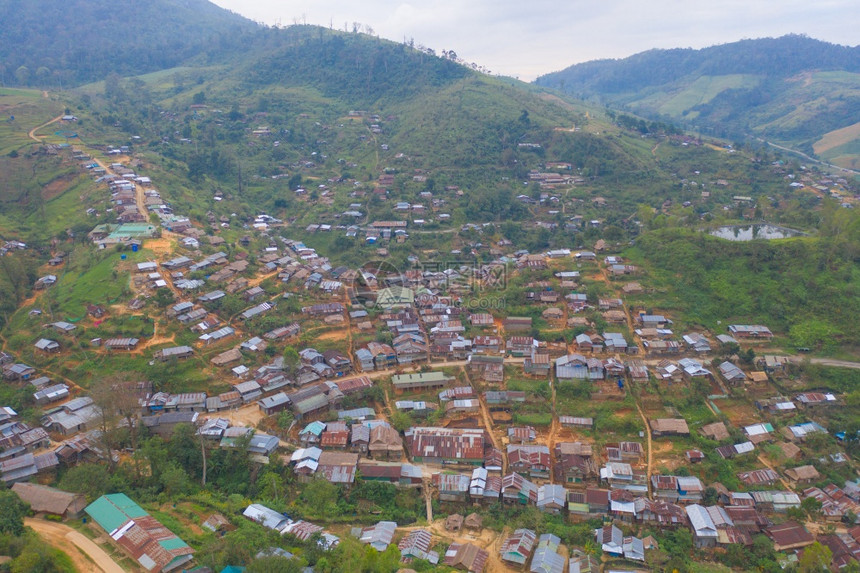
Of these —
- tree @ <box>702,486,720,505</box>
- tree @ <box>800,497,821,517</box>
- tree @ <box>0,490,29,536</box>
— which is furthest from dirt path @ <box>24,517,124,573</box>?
tree @ <box>800,497,821,517</box>

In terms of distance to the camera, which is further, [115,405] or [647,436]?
[647,436]

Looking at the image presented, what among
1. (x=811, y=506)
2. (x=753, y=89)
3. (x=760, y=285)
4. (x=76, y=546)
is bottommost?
(x=811, y=506)

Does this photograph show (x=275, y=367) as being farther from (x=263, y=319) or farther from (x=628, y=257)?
(x=628, y=257)

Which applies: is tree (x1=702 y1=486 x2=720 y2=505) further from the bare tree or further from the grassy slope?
the bare tree

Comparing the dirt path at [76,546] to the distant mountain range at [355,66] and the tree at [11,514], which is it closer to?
the tree at [11,514]

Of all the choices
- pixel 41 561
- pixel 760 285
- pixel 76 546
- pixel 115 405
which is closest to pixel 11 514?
pixel 76 546

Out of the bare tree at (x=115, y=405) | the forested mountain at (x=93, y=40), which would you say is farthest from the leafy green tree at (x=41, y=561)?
the forested mountain at (x=93, y=40)

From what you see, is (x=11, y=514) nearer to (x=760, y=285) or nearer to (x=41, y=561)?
(x=41, y=561)
